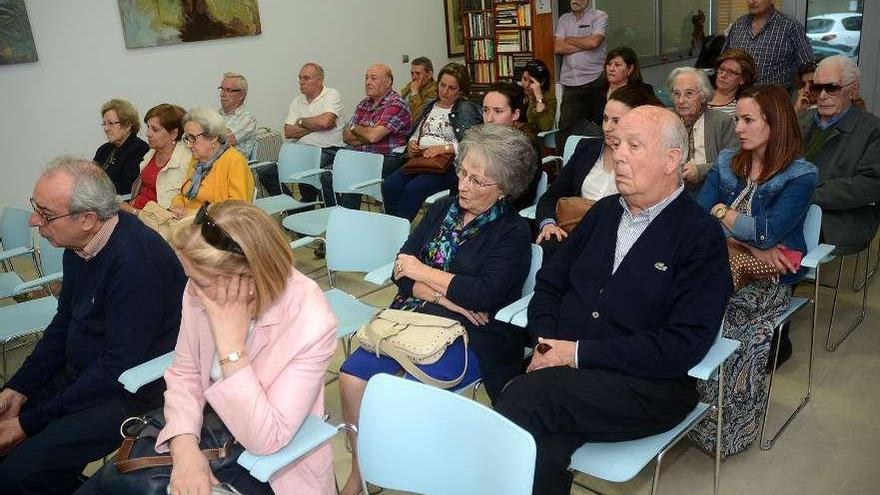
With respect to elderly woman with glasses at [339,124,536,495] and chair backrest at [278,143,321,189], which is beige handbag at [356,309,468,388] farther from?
chair backrest at [278,143,321,189]

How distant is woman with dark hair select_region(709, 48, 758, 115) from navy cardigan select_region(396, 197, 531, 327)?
2.14 metres

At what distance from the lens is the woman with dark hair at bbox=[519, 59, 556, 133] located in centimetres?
489

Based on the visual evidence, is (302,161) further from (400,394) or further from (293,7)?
(400,394)

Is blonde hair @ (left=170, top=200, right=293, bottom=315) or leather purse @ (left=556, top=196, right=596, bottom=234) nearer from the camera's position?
blonde hair @ (left=170, top=200, right=293, bottom=315)

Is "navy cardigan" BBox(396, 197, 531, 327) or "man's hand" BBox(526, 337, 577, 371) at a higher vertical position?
"navy cardigan" BBox(396, 197, 531, 327)

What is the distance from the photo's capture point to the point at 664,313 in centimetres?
196

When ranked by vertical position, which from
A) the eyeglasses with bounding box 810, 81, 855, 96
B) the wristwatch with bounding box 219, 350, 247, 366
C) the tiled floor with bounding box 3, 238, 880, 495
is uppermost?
the eyeglasses with bounding box 810, 81, 855, 96

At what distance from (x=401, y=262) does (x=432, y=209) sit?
263mm

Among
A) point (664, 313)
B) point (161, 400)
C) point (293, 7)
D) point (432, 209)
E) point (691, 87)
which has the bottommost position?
point (161, 400)

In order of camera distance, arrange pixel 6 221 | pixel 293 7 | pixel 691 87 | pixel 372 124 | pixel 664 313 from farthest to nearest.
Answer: pixel 293 7 → pixel 372 124 → pixel 6 221 → pixel 691 87 → pixel 664 313

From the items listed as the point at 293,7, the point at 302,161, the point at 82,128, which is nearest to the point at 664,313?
the point at 302,161

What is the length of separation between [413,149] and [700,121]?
1958mm

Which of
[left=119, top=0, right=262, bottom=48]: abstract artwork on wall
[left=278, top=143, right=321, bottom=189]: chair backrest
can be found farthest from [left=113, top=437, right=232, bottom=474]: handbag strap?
[left=119, top=0, right=262, bottom=48]: abstract artwork on wall

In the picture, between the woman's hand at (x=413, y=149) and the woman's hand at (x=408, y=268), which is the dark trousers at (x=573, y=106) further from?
the woman's hand at (x=408, y=268)
